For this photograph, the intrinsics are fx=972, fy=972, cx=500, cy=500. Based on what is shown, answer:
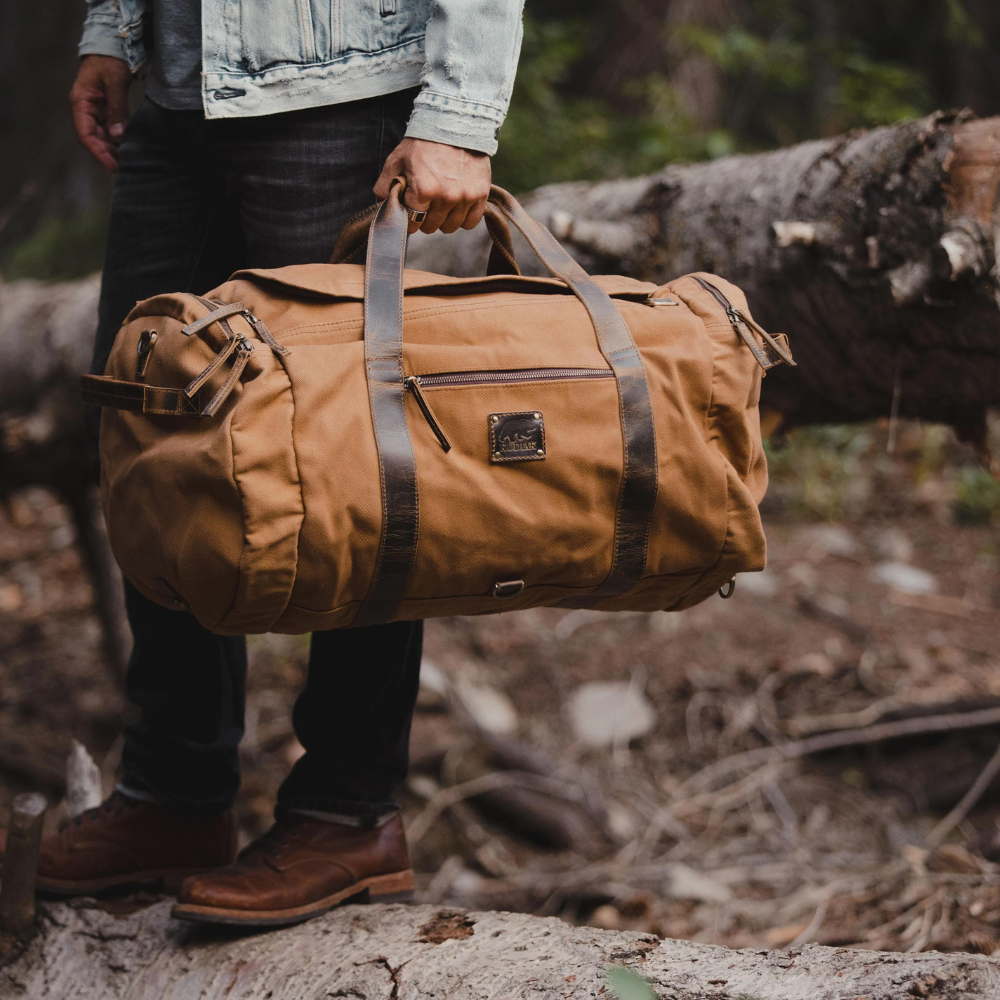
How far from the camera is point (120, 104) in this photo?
5.96 feet

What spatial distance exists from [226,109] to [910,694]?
2766mm

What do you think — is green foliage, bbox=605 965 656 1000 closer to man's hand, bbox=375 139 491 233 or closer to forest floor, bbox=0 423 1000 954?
man's hand, bbox=375 139 491 233

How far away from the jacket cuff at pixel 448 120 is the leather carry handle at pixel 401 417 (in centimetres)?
8

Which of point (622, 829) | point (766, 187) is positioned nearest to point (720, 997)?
point (766, 187)

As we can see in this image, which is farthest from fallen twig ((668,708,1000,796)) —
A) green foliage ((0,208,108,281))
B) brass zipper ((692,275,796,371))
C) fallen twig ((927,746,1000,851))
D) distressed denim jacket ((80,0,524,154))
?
green foliage ((0,208,108,281))

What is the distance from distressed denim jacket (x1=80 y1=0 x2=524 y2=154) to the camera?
134cm

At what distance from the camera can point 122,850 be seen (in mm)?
1672

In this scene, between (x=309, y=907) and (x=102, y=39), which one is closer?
(x=309, y=907)

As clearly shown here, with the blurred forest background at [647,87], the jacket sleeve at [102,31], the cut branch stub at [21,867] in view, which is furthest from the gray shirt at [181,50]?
the blurred forest background at [647,87]

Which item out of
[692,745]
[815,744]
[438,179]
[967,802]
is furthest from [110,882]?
[967,802]

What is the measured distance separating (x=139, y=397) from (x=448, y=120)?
56 cm

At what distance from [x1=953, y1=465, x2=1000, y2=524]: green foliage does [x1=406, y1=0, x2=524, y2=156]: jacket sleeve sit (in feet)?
13.1

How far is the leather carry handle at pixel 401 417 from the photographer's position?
3.94 ft

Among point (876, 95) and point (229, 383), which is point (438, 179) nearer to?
point (229, 383)
